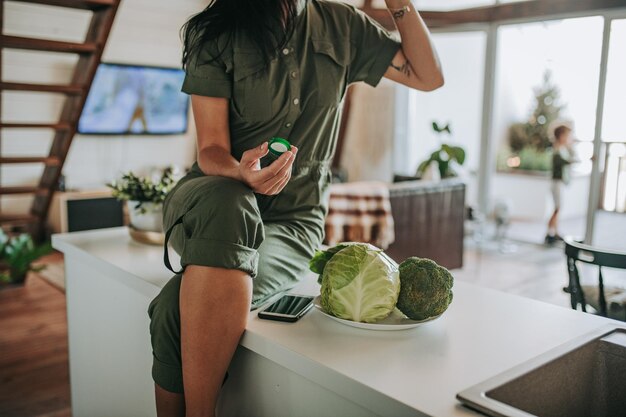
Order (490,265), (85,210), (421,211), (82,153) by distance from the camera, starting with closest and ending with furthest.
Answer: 1. (421,211)
2. (490,265)
3. (85,210)
4. (82,153)

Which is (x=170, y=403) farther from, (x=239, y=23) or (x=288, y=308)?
(x=239, y=23)

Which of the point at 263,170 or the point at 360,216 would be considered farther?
the point at 360,216

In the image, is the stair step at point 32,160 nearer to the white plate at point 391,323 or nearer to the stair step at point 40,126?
the stair step at point 40,126

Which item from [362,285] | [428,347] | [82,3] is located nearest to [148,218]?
[362,285]

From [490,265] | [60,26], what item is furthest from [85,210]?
[490,265]

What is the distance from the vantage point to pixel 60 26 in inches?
244

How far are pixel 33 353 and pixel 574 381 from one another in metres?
2.91

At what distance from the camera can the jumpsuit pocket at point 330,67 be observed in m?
1.51

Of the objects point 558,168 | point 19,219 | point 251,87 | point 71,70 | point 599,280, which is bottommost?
point 19,219

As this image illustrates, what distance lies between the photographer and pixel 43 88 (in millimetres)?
3732

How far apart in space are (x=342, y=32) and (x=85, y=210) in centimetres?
507

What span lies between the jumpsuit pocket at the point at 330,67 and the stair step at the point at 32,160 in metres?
3.27

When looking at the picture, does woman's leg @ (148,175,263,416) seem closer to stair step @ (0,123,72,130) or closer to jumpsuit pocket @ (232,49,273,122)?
jumpsuit pocket @ (232,49,273,122)

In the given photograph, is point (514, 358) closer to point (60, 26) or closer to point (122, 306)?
point (122, 306)
